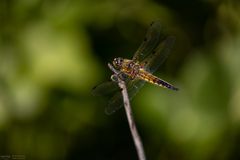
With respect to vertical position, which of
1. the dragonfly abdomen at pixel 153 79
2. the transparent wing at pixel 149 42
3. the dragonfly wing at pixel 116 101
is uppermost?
the transparent wing at pixel 149 42

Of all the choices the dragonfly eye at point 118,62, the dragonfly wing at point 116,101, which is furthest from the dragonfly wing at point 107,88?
the dragonfly eye at point 118,62

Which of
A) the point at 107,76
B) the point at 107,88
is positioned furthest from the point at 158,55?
the point at 107,88

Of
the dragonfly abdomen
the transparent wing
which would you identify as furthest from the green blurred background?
the transparent wing

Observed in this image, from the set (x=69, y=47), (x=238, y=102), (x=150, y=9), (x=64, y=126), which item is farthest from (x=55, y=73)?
(x=238, y=102)

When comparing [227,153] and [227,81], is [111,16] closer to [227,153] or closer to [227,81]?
[227,81]

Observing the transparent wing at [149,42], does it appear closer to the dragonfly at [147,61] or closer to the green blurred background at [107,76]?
the dragonfly at [147,61]

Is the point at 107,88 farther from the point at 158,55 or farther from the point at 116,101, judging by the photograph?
the point at 158,55
